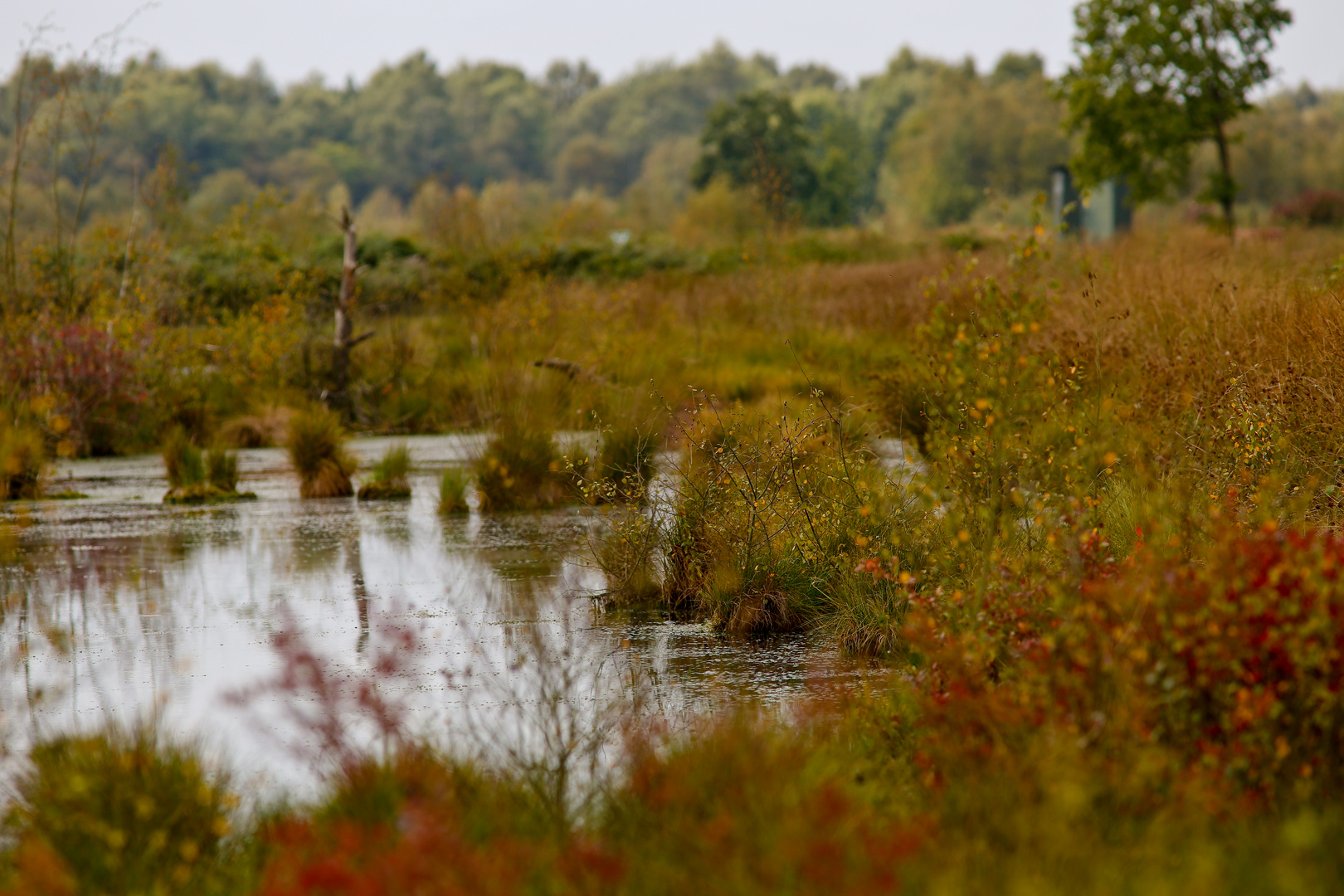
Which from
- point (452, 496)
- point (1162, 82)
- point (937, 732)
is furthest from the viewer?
point (1162, 82)

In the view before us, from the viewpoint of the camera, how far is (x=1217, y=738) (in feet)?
10.7

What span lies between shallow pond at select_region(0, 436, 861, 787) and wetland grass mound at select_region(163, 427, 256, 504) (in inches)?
15.6

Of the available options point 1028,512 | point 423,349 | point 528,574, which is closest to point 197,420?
point 423,349

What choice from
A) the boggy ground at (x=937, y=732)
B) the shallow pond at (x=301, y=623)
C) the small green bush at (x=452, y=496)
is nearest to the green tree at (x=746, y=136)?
the small green bush at (x=452, y=496)

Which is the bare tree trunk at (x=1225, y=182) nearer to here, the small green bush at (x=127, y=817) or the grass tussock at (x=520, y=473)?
the grass tussock at (x=520, y=473)

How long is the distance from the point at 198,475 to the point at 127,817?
25.1 ft

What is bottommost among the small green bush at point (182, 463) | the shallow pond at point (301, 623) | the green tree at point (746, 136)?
the shallow pond at point (301, 623)

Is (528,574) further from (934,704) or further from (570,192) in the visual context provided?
(570,192)

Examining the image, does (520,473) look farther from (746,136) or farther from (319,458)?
(746,136)

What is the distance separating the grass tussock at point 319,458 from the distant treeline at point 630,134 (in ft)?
114

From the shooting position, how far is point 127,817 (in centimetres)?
309

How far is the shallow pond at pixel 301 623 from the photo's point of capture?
4664 millimetres

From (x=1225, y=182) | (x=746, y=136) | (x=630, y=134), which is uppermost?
(x=630, y=134)

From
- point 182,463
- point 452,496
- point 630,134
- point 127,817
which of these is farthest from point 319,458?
point 630,134
